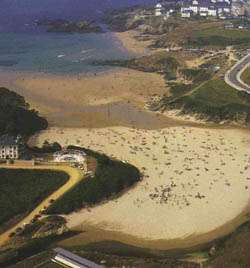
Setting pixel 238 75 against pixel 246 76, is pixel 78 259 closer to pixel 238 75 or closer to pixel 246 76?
pixel 246 76

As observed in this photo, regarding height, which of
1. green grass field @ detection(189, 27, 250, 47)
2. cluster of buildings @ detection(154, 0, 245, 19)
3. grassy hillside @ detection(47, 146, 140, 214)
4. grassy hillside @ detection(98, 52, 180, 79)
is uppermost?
cluster of buildings @ detection(154, 0, 245, 19)

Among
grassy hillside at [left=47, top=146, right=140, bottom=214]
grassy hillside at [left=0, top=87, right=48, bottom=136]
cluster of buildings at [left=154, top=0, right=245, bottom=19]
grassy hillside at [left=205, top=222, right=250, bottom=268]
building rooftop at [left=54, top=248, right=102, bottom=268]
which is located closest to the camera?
building rooftop at [left=54, top=248, right=102, bottom=268]

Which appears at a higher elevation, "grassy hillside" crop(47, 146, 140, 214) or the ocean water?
the ocean water

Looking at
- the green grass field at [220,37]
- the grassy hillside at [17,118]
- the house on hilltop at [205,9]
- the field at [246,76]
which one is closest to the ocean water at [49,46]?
the green grass field at [220,37]

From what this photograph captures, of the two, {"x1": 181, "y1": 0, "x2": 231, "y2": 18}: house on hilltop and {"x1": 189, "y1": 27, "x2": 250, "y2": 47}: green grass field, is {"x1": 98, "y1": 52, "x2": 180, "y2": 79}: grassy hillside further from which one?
{"x1": 181, "y1": 0, "x2": 231, "y2": 18}: house on hilltop

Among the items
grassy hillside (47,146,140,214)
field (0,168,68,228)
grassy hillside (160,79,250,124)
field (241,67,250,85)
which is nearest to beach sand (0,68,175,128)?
grassy hillside (160,79,250,124)

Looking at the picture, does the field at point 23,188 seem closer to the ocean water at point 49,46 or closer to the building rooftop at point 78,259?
the building rooftop at point 78,259

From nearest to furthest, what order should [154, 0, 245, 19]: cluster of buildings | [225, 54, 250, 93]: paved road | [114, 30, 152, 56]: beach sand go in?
[225, 54, 250, 93]: paved road, [114, 30, 152, 56]: beach sand, [154, 0, 245, 19]: cluster of buildings

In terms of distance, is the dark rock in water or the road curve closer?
the road curve
